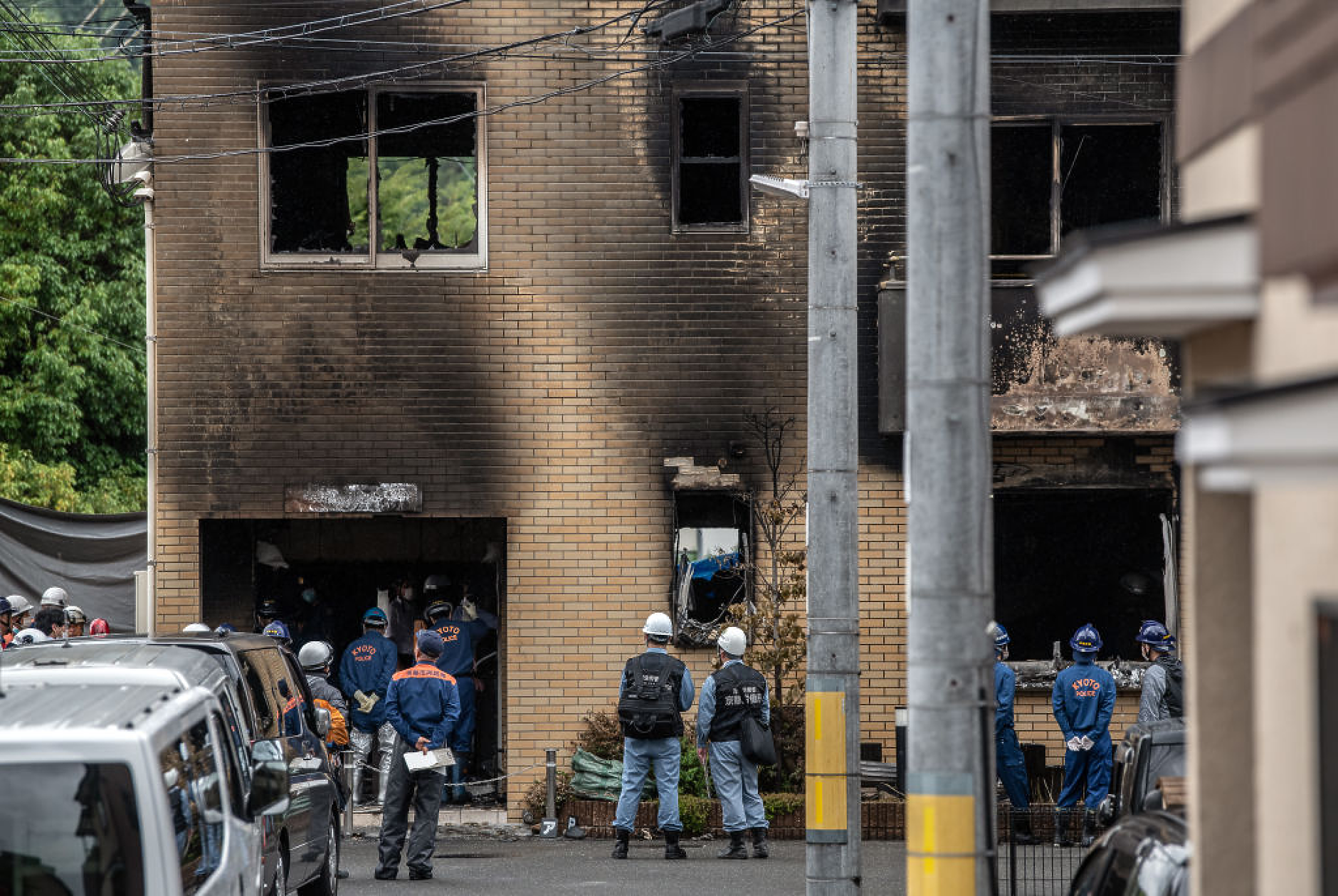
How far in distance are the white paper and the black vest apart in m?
2.23

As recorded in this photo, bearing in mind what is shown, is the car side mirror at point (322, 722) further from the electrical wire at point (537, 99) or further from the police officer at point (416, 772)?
the electrical wire at point (537, 99)

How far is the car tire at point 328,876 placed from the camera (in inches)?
455

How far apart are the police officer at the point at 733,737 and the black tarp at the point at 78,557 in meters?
9.86

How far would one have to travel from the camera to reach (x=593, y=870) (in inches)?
539

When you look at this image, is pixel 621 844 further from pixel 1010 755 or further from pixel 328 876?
pixel 1010 755

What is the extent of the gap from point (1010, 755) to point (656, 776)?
2939mm

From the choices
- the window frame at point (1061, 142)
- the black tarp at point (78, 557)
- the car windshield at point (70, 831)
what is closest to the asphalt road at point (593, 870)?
the window frame at point (1061, 142)

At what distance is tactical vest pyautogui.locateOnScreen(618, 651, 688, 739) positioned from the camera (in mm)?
14070

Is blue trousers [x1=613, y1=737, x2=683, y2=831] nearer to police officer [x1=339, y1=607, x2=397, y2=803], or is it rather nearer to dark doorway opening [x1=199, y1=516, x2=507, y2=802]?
police officer [x1=339, y1=607, x2=397, y2=803]

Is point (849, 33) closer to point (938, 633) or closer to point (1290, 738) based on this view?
point (938, 633)

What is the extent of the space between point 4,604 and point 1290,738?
1463 cm

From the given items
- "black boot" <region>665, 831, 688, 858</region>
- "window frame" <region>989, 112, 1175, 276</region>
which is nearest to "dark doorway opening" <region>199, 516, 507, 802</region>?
"black boot" <region>665, 831, 688, 858</region>

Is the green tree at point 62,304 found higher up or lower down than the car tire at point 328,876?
higher up

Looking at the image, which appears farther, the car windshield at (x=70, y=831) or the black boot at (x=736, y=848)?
the black boot at (x=736, y=848)
